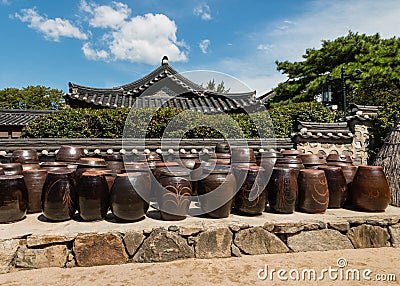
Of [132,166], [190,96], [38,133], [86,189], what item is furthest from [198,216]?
[190,96]

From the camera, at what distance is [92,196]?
9.04ft

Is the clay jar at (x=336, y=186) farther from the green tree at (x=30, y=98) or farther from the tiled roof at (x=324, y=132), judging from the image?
the green tree at (x=30, y=98)

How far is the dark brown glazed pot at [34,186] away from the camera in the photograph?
301 centimetres

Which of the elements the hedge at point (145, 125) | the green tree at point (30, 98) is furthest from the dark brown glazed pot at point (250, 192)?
the green tree at point (30, 98)

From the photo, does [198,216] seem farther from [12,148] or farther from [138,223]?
[12,148]

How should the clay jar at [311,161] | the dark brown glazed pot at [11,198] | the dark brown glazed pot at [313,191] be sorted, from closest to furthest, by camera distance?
the dark brown glazed pot at [11,198]
the dark brown glazed pot at [313,191]
the clay jar at [311,161]

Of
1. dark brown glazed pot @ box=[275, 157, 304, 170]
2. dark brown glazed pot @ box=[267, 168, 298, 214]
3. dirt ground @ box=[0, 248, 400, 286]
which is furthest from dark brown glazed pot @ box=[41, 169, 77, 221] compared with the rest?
dark brown glazed pot @ box=[275, 157, 304, 170]

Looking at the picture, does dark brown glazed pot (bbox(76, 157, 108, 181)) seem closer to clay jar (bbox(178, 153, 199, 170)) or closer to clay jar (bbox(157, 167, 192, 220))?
clay jar (bbox(157, 167, 192, 220))

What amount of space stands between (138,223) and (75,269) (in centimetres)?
64

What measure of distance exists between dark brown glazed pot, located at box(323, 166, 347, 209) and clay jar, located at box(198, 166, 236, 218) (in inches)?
45.7

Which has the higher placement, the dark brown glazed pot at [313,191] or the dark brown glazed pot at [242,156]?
the dark brown glazed pot at [242,156]

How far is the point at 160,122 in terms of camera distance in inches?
282

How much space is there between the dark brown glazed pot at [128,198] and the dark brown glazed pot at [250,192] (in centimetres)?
98

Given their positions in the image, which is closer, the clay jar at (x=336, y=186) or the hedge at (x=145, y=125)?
the clay jar at (x=336, y=186)
